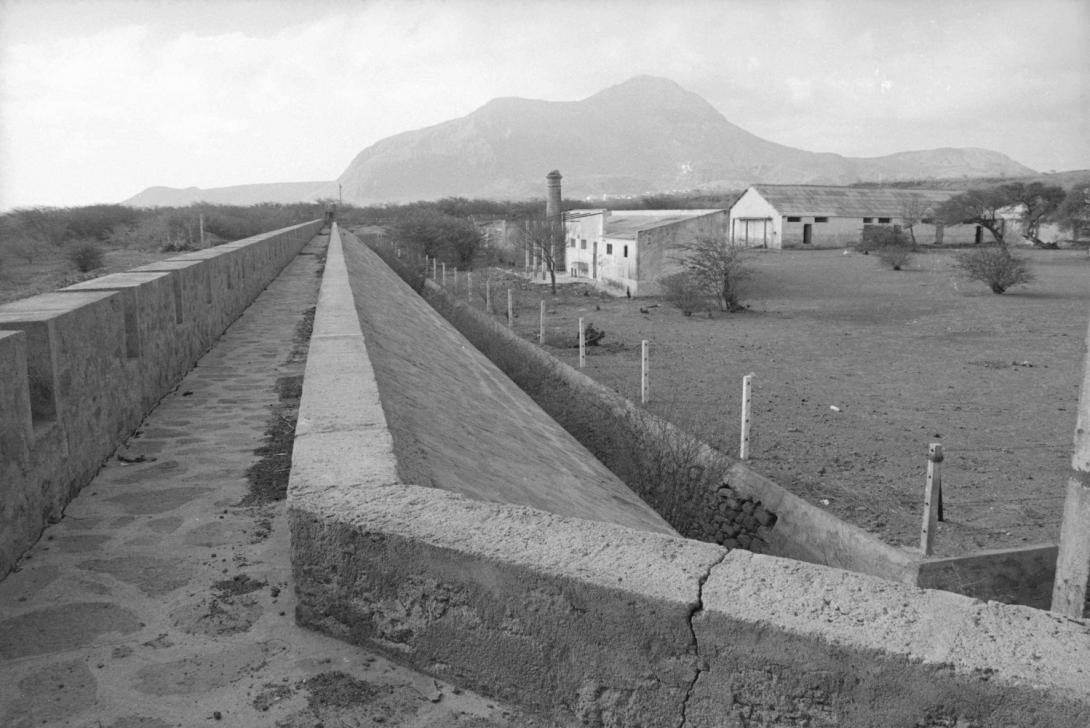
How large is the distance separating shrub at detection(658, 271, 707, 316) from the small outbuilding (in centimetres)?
2151

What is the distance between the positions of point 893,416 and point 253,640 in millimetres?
11584

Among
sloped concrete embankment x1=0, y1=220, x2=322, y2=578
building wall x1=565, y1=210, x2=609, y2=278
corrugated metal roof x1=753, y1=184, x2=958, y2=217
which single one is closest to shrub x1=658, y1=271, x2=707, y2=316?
building wall x1=565, y1=210, x2=609, y2=278

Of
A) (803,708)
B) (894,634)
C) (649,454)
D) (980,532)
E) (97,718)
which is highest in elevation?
(894,634)

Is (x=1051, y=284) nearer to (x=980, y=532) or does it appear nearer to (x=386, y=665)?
(x=980, y=532)

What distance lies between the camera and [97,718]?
7.39ft

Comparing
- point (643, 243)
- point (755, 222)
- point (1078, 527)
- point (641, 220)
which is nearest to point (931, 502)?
point (1078, 527)

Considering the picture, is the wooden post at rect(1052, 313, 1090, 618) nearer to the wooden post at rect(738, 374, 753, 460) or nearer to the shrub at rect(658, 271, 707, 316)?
the wooden post at rect(738, 374, 753, 460)

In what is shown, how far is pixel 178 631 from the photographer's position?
8.85 ft

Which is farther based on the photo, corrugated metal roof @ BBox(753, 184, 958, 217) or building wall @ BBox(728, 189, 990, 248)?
corrugated metal roof @ BBox(753, 184, 958, 217)

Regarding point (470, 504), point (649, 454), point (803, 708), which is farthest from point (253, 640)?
point (649, 454)

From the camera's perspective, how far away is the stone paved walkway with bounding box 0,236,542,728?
89.8 inches

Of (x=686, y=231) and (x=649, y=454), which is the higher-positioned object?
(x=686, y=231)

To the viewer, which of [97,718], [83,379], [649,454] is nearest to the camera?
[97,718]

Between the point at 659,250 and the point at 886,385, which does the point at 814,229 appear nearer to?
the point at 659,250
